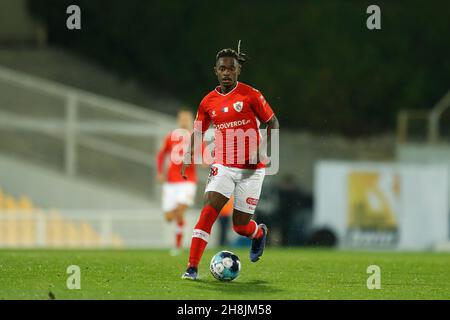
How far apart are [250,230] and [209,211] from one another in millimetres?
1004

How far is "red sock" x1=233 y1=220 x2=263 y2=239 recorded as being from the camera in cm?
1294

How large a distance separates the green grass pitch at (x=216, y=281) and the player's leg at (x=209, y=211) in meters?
0.25

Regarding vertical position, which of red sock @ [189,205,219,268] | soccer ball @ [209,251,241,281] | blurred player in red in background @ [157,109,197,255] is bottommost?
soccer ball @ [209,251,241,281]

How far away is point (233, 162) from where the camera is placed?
1241 cm

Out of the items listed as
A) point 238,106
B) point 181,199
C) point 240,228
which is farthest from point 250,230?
point 181,199

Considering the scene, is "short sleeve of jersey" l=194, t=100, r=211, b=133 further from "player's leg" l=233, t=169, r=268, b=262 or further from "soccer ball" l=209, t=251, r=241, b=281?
"soccer ball" l=209, t=251, r=241, b=281

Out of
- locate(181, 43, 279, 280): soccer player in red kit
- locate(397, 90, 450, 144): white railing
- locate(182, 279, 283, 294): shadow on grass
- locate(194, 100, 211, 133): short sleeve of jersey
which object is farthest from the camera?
locate(397, 90, 450, 144): white railing

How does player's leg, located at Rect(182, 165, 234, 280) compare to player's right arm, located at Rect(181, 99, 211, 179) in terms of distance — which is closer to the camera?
player's leg, located at Rect(182, 165, 234, 280)

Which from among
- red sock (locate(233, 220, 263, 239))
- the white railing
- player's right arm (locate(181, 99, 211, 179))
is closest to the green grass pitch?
red sock (locate(233, 220, 263, 239))

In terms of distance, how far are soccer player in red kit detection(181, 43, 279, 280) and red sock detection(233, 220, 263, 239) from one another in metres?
0.38

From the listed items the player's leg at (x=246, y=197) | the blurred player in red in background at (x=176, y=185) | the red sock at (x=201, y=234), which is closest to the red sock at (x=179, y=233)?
the blurred player in red in background at (x=176, y=185)
